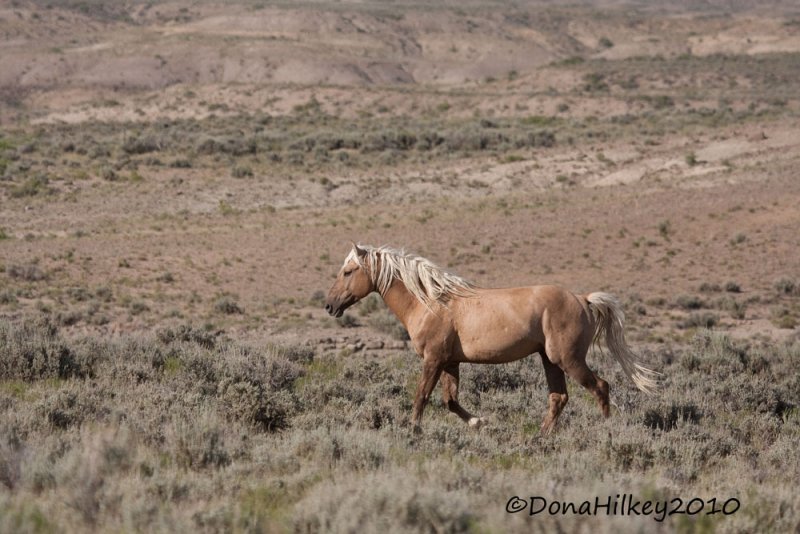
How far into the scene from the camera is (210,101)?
59625 mm

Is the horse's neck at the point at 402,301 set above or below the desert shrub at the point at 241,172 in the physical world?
above

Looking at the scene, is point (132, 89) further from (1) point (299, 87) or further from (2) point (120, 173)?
(2) point (120, 173)

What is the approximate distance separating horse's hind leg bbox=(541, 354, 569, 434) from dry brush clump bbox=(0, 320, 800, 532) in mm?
137

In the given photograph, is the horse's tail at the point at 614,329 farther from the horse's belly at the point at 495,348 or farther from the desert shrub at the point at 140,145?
the desert shrub at the point at 140,145

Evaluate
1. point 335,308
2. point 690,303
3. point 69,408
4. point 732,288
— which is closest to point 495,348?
point 335,308

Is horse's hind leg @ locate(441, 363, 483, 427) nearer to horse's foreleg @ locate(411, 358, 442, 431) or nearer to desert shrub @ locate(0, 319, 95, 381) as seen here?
horse's foreleg @ locate(411, 358, 442, 431)

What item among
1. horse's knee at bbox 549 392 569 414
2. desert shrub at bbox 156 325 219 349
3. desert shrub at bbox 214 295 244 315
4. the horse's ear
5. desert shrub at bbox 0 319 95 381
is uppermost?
the horse's ear

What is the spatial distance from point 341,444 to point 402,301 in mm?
2245

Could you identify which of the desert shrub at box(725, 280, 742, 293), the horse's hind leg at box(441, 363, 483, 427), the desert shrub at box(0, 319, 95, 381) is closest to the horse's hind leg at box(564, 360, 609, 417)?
the horse's hind leg at box(441, 363, 483, 427)

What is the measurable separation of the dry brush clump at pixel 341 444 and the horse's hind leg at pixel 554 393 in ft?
A: 0.45

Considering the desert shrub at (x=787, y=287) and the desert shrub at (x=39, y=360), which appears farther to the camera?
the desert shrub at (x=787, y=287)

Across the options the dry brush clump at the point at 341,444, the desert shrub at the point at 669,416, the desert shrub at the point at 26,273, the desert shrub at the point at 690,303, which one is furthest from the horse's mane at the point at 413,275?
the desert shrub at the point at 26,273

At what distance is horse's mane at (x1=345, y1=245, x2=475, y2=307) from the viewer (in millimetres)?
8227

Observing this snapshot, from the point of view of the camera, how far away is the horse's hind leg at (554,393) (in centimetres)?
809
